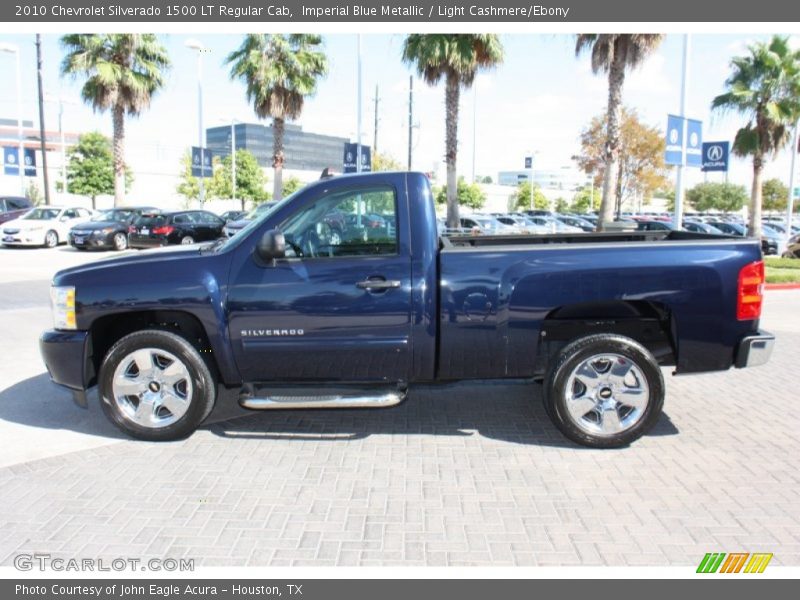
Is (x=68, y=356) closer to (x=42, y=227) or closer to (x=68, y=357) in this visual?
(x=68, y=357)

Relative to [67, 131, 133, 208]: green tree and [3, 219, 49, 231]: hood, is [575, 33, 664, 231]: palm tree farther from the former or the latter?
[67, 131, 133, 208]: green tree

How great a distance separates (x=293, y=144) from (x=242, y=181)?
218 ft

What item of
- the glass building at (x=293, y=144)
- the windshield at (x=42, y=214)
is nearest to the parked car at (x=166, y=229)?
the windshield at (x=42, y=214)

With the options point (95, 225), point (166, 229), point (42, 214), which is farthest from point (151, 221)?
point (42, 214)

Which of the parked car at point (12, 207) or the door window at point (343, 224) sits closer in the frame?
the door window at point (343, 224)

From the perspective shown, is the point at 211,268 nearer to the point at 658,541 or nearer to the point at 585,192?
the point at 658,541

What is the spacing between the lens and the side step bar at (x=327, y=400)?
14.5 ft

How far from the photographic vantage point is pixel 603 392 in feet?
15.2

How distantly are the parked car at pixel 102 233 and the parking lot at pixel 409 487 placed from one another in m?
17.8

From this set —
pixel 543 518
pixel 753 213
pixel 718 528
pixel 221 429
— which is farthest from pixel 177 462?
pixel 753 213

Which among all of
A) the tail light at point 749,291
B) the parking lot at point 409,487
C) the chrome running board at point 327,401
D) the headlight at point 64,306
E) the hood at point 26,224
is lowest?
the parking lot at point 409,487

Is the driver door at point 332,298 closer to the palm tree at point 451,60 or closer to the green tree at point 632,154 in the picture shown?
the palm tree at point 451,60
